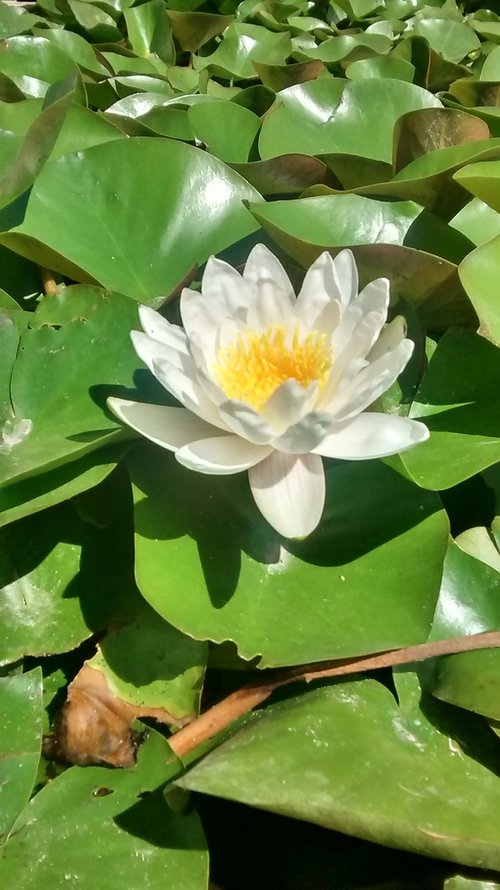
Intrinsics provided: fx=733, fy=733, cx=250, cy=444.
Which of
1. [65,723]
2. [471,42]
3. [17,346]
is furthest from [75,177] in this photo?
[471,42]

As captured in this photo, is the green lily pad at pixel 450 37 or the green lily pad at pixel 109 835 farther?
the green lily pad at pixel 450 37

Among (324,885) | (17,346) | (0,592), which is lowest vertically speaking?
(324,885)

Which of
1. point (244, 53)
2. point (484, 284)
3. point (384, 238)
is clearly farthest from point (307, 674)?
point (244, 53)

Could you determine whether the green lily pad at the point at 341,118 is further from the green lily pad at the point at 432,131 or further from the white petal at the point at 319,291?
the white petal at the point at 319,291

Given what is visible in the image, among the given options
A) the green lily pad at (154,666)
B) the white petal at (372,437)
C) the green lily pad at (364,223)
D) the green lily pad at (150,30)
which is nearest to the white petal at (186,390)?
the white petal at (372,437)

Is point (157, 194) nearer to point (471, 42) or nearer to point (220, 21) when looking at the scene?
point (220, 21)

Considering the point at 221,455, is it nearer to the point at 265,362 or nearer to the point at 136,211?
the point at 265,362

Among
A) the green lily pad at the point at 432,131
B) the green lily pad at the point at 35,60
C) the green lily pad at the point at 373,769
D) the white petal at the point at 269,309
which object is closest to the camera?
the green lily pad at the point at 373,769

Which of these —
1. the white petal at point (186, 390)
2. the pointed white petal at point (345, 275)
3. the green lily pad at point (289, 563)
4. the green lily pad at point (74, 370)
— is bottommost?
the green lily pad at point (289, 563)
